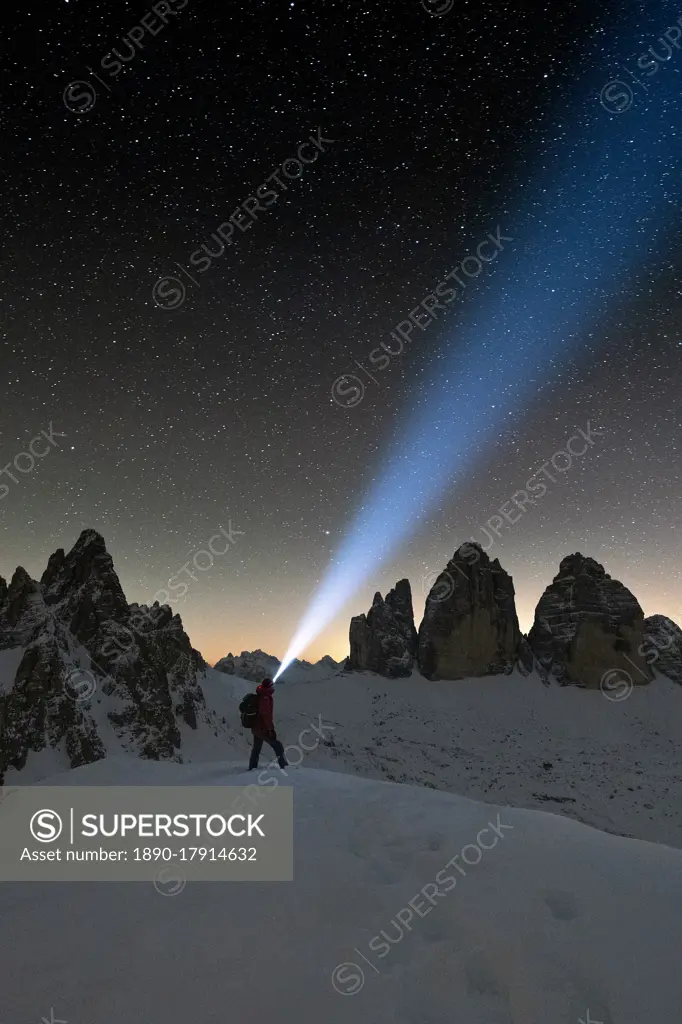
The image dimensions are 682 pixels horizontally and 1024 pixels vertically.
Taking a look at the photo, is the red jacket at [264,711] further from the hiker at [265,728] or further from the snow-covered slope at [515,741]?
the snow-covered slope at [515,741]

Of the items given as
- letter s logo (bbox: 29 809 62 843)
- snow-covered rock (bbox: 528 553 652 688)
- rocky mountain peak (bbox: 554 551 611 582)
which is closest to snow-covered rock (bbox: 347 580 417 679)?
snow-covered rock (bbox: 528 553 652 688)

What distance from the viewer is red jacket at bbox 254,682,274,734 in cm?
1071

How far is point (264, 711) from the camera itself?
10.9 metres

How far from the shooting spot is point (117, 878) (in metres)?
5.84

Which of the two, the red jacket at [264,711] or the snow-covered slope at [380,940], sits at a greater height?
the red jacket at [264,711]

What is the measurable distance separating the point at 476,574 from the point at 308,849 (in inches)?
2920

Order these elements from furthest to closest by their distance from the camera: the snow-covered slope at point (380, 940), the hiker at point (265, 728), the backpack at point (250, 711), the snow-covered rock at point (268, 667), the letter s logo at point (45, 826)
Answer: the snow-covered rock at point (268, 667), the backpack at point (250, 711), the hiker at point (265, 728), the letter s logo at point (45, 826), the snow-covered slope at point (380, 940)

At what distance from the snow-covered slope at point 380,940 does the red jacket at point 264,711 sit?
14.3ft

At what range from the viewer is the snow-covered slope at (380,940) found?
12.5 ft

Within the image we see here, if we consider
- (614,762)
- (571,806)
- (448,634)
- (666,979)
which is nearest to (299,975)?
(666,979)

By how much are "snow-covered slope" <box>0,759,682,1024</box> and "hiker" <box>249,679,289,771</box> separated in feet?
13.5

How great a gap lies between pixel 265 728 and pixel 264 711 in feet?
1.09

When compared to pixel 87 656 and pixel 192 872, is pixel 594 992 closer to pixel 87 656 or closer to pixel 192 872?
pixel 192 872

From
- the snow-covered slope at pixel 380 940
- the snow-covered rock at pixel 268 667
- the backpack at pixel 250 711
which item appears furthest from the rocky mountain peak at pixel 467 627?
the snow-covered slope at pixel 380 940
